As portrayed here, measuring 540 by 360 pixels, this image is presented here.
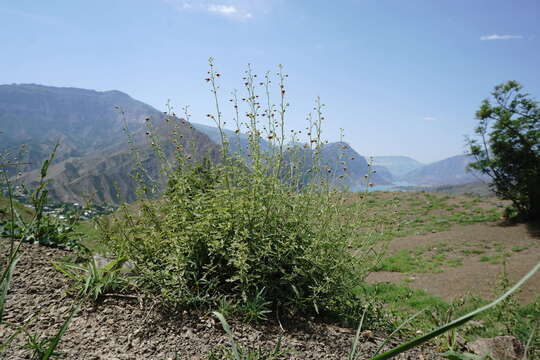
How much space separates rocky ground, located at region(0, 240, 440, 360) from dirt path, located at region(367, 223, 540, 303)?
4.16m

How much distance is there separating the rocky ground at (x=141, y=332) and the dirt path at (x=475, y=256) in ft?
13.7

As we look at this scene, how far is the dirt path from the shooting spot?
681cm

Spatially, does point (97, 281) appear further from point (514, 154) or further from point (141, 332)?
point (514, 154)

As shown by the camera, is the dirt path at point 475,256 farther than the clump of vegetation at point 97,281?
Yes

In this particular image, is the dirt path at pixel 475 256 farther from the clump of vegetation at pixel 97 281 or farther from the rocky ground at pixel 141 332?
the clump of vegetation at pixel 97 281

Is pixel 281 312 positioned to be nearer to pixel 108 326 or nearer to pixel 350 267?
pixel 350 267

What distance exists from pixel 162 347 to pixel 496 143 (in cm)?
1387

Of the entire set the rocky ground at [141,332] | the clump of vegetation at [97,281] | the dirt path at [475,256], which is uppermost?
the clump of vegetation at [97,281]

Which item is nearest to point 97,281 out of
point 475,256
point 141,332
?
point 141,332

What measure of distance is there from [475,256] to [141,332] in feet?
31.4

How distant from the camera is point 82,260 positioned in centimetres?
343

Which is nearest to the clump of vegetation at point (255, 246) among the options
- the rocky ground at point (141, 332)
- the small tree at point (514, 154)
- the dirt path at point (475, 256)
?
the rocky ground at point (141, 332)

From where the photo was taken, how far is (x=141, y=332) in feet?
7.00

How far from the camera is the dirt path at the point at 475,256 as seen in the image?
6809mm
